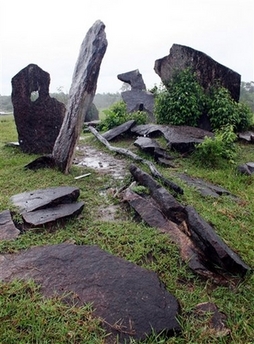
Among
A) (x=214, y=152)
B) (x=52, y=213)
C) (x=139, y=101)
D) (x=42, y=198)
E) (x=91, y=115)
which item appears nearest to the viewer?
(x=52, y=213)

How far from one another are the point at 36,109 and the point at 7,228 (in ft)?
12.2

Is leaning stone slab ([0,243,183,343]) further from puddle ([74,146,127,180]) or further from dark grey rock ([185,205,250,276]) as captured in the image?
puddle ([74,146,127,180])

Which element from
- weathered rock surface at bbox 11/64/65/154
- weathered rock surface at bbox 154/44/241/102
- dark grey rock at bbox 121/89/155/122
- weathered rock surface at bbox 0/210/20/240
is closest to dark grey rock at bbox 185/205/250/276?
weathered rock surface at bbox 0/210/20/240

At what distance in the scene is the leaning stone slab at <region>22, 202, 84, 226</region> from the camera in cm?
313

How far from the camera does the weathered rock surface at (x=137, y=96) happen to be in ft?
32.8

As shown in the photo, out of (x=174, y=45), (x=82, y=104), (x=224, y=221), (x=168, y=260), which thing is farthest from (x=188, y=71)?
(x=168, y=260)

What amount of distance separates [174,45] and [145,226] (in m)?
5.95

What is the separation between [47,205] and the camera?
341 centimetres

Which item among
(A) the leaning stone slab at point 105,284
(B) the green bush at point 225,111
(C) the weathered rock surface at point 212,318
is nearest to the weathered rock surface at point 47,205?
(A) the leaning stone slab at point 105,284

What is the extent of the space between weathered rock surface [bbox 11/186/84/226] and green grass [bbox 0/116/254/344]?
10 cm

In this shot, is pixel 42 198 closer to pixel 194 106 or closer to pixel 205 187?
pixel 205 187

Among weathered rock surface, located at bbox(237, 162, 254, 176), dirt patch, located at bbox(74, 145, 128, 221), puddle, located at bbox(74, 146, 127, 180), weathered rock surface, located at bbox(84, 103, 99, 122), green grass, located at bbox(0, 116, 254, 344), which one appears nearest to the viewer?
green grass, located at bbox(0, 116, 254, 344)

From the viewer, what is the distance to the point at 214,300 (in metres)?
2.38

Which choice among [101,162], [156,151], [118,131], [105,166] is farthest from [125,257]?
[118,131]
